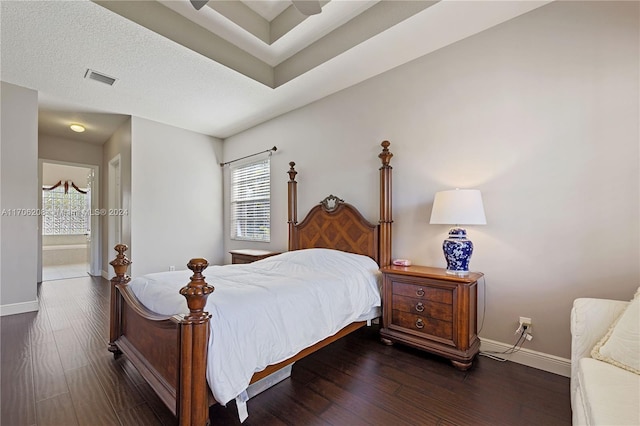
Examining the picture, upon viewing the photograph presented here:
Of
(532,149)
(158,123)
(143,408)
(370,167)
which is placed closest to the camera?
(143,408)

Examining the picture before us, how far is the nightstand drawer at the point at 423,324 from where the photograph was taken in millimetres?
2168

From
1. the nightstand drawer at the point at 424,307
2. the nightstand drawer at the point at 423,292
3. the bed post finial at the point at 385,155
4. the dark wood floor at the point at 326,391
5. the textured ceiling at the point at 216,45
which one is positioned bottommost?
the dark wood floor at the point at 326,391

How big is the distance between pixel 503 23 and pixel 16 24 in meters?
4.05

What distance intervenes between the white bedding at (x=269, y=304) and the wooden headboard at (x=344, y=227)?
244 mm

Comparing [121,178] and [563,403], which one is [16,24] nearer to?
[121,178]

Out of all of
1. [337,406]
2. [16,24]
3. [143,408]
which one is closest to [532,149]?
[337,406]

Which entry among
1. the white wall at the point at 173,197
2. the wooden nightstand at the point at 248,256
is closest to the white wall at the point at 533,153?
the wooden nightstand at the point at 248,256

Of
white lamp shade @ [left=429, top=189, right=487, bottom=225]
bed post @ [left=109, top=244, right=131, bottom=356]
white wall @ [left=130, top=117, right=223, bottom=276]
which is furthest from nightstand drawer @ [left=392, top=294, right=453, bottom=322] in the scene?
white wall @ [left=130, top=117, right=223, bottom=276]

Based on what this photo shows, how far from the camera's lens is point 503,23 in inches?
90.4

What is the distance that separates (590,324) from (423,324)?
106 cm

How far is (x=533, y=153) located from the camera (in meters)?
2.14

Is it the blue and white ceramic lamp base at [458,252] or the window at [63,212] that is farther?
the window at [63,212]

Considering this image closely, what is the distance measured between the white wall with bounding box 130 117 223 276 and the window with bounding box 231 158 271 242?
43 centimetres

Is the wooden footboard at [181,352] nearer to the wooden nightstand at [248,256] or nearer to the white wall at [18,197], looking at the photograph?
the wooden nightstand at [248,256]
